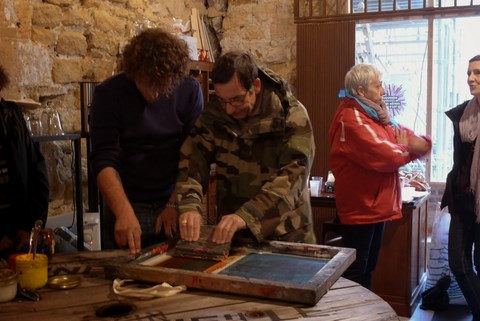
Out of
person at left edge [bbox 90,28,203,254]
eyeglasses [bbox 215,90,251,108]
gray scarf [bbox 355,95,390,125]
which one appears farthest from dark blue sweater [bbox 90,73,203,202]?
gray scarf [bbox 355,95,390,125]

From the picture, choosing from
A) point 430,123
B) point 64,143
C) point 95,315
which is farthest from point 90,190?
point 430,123

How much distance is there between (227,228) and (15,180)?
1.13m

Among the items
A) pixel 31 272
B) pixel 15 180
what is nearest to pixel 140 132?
pixel 15 180

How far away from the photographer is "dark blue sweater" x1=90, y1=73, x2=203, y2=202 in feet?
6.91

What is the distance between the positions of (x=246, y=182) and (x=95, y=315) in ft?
2.48

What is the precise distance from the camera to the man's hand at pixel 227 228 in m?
1.70

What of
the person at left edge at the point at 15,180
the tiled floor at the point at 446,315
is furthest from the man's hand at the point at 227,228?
the tiled floor at the point at 446,315

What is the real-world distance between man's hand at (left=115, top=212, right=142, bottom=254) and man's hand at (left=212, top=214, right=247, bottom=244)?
28 cm

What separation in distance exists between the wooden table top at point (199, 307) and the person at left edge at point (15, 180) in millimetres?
856

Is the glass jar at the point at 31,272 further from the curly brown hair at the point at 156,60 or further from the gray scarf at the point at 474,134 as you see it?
the gray scarf at the point at 474,134

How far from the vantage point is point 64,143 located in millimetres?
3236

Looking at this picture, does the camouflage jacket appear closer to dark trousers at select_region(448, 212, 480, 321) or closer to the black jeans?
the black jeans

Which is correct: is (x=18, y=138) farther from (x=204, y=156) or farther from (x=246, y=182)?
(x=246, y=182)

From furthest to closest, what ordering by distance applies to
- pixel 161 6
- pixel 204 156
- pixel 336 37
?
pixel 336 37 < pixel 161 6 < pixel 204 156
